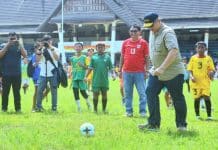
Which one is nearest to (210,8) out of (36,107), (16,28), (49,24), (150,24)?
(49,24)

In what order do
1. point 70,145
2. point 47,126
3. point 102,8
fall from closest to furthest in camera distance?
point 70,145 < point 47,126 < point 102,8

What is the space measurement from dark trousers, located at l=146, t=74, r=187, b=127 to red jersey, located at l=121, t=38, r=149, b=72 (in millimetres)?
2718

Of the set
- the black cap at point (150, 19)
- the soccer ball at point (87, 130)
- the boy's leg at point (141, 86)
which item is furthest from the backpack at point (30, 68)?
the soccer ball at point (87, 130)

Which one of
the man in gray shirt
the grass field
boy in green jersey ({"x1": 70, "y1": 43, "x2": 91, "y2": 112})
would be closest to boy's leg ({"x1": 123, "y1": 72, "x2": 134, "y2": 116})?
the grass field

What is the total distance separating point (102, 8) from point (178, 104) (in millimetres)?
48169

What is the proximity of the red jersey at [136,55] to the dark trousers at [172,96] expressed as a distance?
107 inches

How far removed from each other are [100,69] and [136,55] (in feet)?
4.64

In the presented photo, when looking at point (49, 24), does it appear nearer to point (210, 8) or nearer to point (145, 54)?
point (210, 8)

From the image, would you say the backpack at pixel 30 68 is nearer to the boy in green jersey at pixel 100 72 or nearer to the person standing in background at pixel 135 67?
the boy in green jersey at pixel 100 72

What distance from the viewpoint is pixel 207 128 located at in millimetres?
9031

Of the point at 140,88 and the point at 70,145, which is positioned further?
the point at 140,88

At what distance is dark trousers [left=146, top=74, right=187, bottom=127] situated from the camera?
27.0ft

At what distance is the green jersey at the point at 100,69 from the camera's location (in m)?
12.3

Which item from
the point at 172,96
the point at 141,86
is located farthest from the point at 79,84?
the point at 172,96
